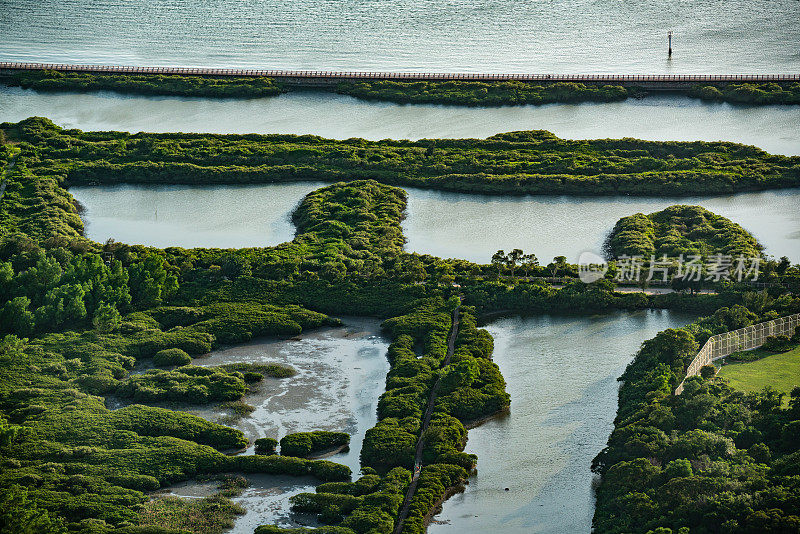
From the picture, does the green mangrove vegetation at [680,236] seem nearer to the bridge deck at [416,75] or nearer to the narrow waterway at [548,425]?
the narrow waterway at [548,425]

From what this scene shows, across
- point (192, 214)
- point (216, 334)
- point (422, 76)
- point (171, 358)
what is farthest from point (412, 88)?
point (171, 358)

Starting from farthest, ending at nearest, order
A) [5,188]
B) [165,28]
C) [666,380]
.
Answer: [165,28], [5,188], [666,380]

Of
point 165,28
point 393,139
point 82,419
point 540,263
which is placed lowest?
point 82,419

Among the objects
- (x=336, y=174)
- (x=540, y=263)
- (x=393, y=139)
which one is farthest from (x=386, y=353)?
(x=393, y=139)

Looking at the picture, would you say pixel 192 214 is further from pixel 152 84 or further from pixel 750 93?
pixel 750 93

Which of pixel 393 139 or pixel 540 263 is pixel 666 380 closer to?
pixel 540 263

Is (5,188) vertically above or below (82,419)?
above
